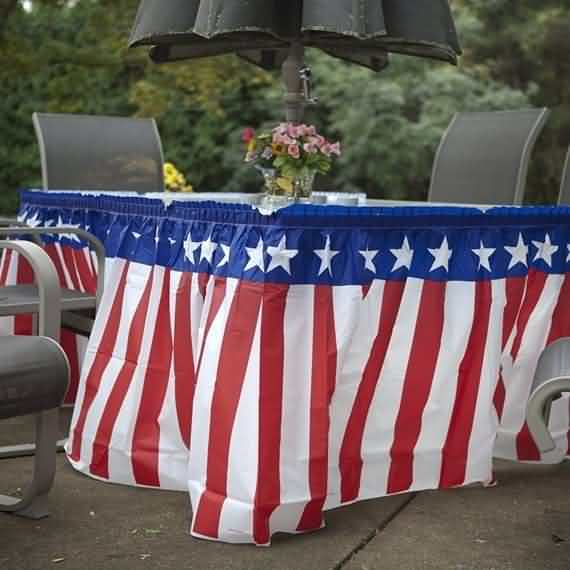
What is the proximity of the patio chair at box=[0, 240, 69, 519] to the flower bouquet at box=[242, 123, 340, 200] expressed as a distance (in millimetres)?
894

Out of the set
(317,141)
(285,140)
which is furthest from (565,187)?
(285,140)

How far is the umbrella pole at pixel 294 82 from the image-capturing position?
12.3ft

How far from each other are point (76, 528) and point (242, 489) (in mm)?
456

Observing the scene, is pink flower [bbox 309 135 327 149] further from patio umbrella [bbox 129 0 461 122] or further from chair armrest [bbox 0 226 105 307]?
chair armrest [bbox 0 226 105 307]

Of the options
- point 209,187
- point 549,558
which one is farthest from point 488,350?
point 209,187

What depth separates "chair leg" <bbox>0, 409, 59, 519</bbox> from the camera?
A: 104 inches

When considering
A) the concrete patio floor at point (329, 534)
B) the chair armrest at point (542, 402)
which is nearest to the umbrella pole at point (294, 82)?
the concrete patio floor at point (329, 534)

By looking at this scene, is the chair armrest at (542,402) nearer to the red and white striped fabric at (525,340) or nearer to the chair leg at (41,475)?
the red and white striped fabric at (525,340)

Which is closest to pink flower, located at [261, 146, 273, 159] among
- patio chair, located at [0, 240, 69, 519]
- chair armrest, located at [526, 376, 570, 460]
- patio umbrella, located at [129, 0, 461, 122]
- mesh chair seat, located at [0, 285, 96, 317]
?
patio umbrella, located at [129, 0, 461, 122]

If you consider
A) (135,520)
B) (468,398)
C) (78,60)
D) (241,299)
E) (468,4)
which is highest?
(468,4)

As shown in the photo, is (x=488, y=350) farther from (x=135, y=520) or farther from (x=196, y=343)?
(x=135, y=520)

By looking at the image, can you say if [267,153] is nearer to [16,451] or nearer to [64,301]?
[64,301]

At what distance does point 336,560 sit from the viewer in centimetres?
249

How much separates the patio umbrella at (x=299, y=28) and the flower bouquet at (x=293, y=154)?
1.10 feet
